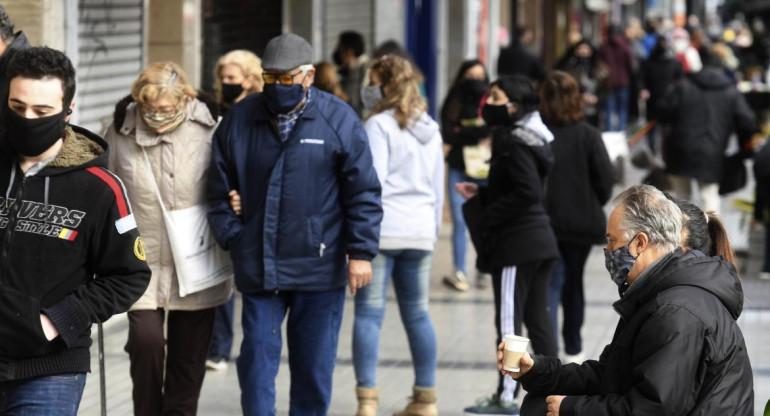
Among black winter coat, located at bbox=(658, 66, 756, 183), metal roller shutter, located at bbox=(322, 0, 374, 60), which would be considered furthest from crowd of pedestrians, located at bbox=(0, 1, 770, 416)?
metal roller shutter, located at bbox=(322, 0, 374, 60)

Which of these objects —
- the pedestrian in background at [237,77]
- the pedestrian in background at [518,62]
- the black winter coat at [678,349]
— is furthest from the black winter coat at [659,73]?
the black winter coat at [678,349]

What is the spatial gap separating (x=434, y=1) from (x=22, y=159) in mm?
16049

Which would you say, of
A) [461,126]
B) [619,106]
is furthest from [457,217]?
[619,106]

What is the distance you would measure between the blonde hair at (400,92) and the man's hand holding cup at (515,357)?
2.75 metres

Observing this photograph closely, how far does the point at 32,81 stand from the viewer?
4102 mm

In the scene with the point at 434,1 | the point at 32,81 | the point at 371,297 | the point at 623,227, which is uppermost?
the point at 434,1

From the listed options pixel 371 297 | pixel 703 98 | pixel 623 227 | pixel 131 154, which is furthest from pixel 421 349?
pixel 703 98

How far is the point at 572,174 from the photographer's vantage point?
795 cm

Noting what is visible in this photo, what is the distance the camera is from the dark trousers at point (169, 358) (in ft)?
19.0

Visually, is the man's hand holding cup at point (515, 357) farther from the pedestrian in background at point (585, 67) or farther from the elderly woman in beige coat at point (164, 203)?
the pedestrian in background at point (585, 67)

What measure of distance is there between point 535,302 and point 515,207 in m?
0.54

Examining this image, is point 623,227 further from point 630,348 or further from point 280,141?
point 280,141

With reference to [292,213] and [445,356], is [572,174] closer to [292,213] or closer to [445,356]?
[445,356]

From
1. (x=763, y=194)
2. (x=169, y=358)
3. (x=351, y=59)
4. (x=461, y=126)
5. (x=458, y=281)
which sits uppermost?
(x=351, y=59)
